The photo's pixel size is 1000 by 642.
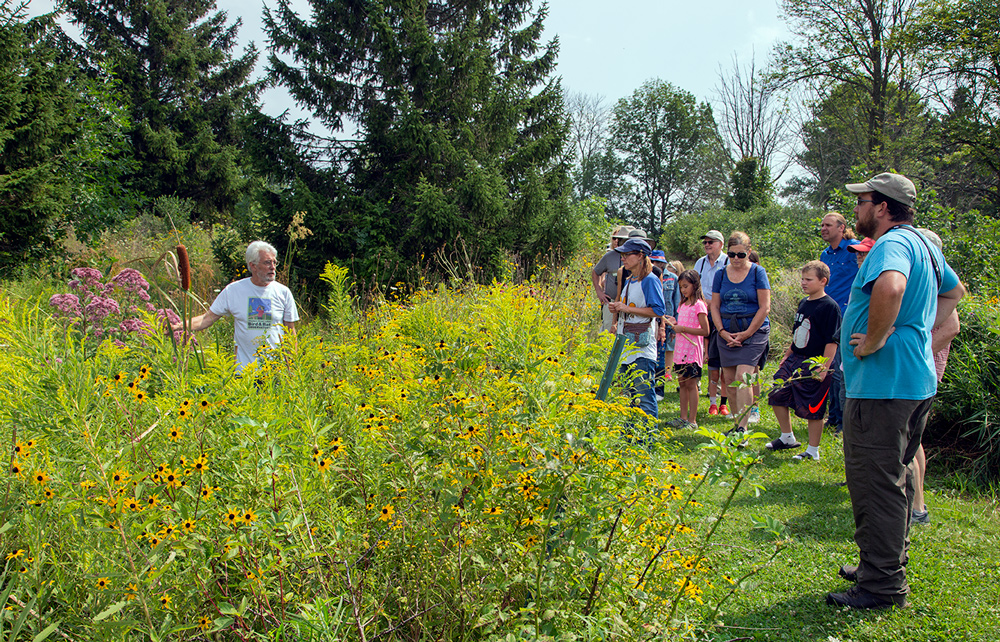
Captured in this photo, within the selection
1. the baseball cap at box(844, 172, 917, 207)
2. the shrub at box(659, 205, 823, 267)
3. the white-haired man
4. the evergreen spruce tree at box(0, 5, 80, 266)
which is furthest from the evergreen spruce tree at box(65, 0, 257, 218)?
the baseball cap at box(844, 172, 917, 207)

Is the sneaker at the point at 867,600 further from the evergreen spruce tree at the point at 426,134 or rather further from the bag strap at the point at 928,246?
the evergreen spruce tree at the point at 426,134

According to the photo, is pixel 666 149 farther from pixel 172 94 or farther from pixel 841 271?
pixel 841 271

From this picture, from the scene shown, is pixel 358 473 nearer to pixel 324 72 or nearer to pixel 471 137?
pixel 471 137

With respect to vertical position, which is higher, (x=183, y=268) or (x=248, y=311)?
(x=183, y=268)

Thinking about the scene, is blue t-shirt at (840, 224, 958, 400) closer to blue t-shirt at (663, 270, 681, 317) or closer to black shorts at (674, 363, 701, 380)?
black shorts at (674, 363, 701, 380)

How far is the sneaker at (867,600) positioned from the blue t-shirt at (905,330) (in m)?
0.98

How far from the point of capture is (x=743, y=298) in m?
5.55

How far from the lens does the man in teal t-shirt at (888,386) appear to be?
2725 mm

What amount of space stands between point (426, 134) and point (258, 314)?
6961mm

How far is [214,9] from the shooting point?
28.1 m

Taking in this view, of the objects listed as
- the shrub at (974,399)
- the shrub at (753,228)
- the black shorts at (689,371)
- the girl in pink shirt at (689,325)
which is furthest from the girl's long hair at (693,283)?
the shrub at (753,228)

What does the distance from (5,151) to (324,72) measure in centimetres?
563

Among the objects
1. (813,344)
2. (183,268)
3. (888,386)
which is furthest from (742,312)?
(183,268)

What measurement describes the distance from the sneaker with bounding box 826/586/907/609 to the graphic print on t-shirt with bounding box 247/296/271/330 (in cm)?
408
